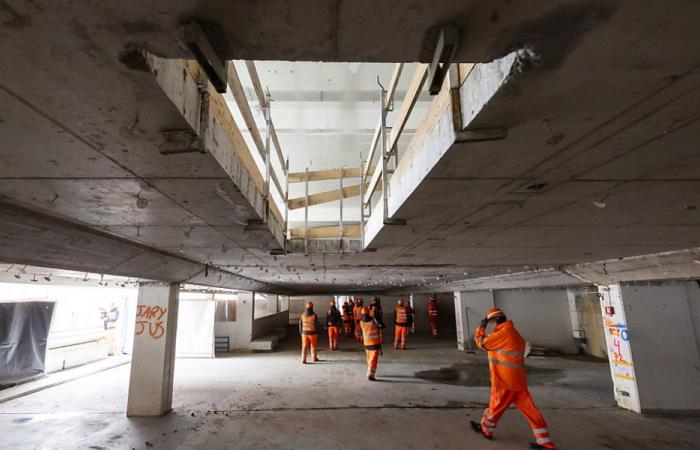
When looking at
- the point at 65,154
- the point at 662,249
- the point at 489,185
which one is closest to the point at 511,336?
the point at 662,249

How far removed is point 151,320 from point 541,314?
13.0m

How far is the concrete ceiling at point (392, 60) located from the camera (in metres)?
0.91

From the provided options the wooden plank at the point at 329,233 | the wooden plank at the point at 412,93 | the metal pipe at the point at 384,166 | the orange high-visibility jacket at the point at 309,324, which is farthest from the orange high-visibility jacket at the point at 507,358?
the orange high-visibility jacket at the point at 309,324

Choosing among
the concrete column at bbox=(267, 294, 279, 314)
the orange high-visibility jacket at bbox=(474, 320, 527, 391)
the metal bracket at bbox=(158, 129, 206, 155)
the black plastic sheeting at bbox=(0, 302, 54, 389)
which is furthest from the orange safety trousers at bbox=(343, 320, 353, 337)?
the metal bracket at bbox=(158, 129, 206, 155)

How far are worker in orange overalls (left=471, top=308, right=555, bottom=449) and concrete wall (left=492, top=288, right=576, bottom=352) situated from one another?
9.40 m

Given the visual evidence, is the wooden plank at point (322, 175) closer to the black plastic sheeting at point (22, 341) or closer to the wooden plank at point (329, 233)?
the wooden plank at point (329, 233)

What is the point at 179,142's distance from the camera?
161 cm

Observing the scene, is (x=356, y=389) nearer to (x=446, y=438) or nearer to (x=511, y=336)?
(x=446, y=438)

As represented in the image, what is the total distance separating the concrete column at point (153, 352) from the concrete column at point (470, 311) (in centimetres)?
1048

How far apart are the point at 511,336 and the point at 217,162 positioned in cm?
477

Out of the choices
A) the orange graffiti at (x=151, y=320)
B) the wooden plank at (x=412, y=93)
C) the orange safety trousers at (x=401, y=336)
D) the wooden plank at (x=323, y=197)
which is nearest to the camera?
the wooden plank at (x=412, y=93)

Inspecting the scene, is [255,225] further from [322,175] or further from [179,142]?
[322,175]

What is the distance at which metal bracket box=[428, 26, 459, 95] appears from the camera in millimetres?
949

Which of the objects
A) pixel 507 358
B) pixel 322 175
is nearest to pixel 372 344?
pixel 507 358
